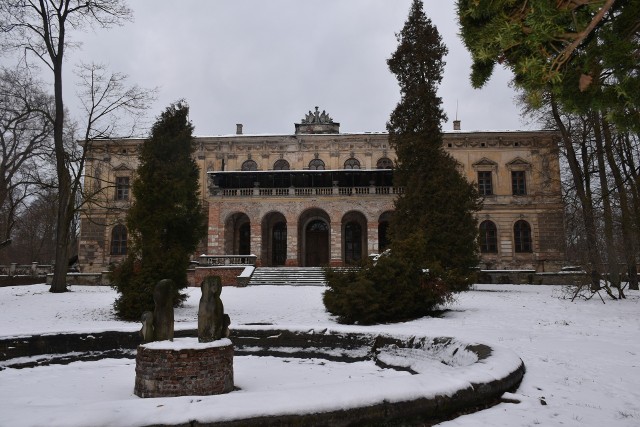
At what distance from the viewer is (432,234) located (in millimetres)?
21719

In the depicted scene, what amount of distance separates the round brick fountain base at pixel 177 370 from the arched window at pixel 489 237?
34.5 m

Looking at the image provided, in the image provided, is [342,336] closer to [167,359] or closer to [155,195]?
[167,359]

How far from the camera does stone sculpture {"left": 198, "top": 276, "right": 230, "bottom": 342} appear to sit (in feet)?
23.8

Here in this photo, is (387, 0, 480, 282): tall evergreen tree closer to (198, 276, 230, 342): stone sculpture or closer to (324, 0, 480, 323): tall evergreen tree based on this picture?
(324, 0, 480, 323): tall evergreen tree

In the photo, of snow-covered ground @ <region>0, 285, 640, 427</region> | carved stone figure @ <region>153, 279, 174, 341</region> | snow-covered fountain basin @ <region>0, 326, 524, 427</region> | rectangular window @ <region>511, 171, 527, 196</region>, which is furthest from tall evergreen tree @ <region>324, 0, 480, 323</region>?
rectangular window @ <region>511, 171, 527, 196</region>

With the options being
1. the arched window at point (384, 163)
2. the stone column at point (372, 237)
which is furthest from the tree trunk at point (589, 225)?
the arched window at point (384, 163)

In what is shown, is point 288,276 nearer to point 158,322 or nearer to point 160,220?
point 160,220

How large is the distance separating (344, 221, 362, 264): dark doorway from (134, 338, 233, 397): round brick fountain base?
3154 cm

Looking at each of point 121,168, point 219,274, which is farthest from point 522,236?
point 121,168

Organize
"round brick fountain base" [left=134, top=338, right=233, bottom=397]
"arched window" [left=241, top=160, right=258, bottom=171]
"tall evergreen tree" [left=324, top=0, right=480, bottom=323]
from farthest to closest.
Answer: "arched window" [left=241, top=160, right=258, bottom=171] < "tall evergreen tree" [left=324, top=0, right=480, bottom=323] < "round brick fountain base" [left=134, top=338, right=233, bottom=397]

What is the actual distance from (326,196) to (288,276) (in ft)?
28.6

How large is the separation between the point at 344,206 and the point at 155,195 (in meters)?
18.9

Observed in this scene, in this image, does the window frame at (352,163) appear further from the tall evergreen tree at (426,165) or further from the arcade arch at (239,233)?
the tall evergreen tree at (426,165)

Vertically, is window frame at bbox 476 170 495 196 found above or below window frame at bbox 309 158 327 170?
below
